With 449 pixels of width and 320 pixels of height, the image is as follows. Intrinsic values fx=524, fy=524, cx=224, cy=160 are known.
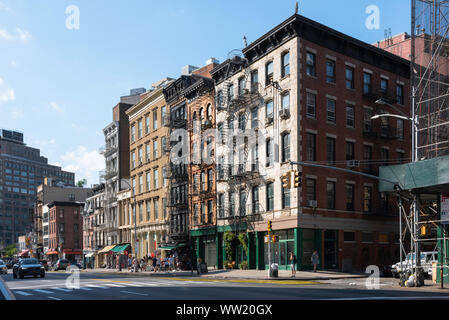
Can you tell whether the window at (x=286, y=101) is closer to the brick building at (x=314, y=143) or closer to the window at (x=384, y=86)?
the brick building at (x=314, y=143)

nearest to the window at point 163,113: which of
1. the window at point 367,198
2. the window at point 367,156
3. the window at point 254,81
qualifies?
the window at point 254,81

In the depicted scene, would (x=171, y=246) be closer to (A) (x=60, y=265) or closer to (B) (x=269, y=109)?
(B) (x=269, y=109)

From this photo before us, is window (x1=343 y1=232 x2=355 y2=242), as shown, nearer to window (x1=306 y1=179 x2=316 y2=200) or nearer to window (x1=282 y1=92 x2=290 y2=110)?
window (x1=306 y1=179 x2=316 y2=200)

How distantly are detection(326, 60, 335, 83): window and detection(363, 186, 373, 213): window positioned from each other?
9594mm

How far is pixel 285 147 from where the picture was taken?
4175cm

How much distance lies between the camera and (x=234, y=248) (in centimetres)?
4809

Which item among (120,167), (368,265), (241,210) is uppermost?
(120,167)

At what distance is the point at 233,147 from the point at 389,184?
21.2 meters

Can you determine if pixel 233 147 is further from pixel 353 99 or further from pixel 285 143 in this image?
pixel 353 99

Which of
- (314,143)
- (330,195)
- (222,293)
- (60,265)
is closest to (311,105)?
(314,143)

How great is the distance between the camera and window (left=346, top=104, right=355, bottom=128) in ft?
144

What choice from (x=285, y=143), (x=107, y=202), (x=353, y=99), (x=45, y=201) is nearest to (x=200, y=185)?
(x=285, y=143)

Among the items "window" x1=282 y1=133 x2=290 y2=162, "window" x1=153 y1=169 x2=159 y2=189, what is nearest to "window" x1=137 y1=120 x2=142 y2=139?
"window" x1=153 y1=169 x2=159 y2=189

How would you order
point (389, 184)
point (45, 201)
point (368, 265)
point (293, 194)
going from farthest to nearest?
point (45, 201), point (368, 265), point (293, 194), point (389, 184)
